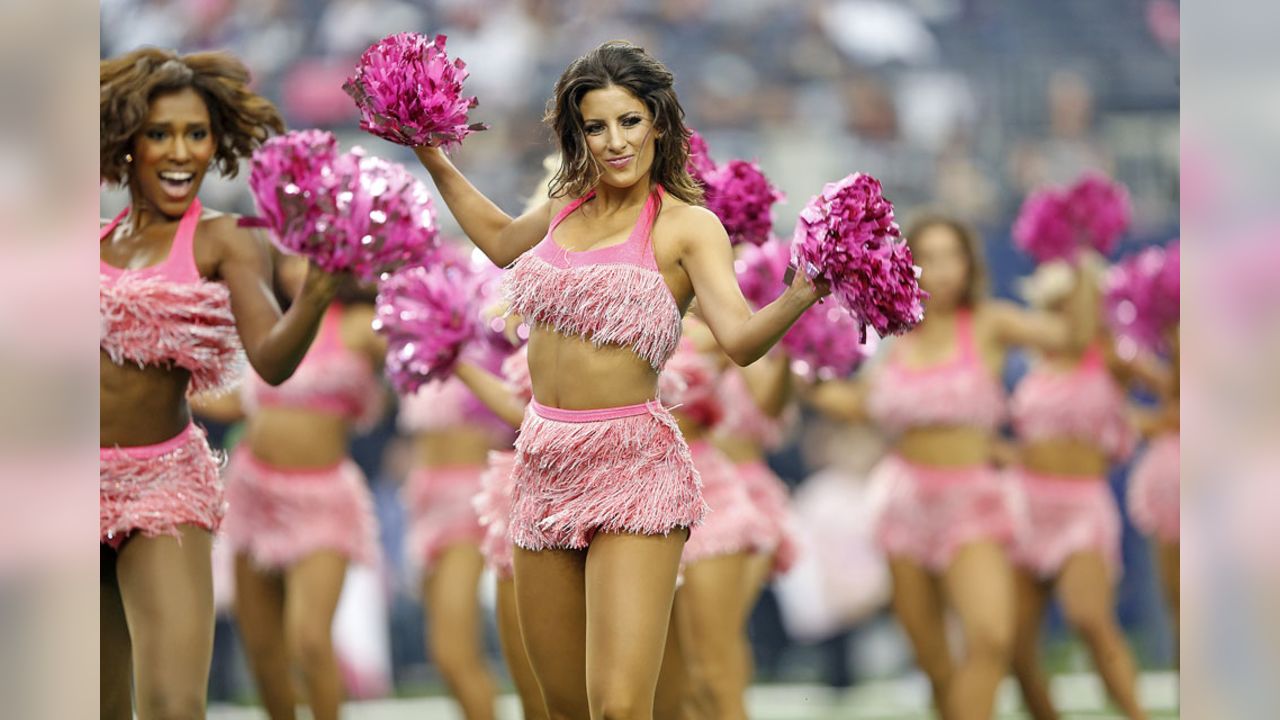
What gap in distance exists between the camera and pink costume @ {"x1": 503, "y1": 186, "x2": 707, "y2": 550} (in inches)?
122

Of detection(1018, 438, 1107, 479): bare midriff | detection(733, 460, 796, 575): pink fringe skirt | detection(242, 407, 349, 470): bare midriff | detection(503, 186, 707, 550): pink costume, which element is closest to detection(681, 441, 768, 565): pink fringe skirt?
detection(733, 460, 796, 575): pink fringe skirt

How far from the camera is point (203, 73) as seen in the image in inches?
154

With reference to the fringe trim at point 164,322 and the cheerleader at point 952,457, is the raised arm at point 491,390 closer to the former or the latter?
the fringe trim at point 164,322

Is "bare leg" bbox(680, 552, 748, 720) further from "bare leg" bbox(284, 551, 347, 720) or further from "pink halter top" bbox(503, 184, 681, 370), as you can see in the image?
"pink halter top" bbox(503, 184, 681, 370)

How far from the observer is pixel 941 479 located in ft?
18.9

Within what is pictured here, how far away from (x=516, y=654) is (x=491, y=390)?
0.70m

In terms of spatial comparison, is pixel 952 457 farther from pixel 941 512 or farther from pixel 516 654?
pixel 516 654

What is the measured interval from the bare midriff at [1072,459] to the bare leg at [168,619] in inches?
145

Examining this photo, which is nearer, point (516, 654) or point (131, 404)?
point (131, 404)

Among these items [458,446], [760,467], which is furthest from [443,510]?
[760,467]

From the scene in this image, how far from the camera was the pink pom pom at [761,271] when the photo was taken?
15.1 ft
